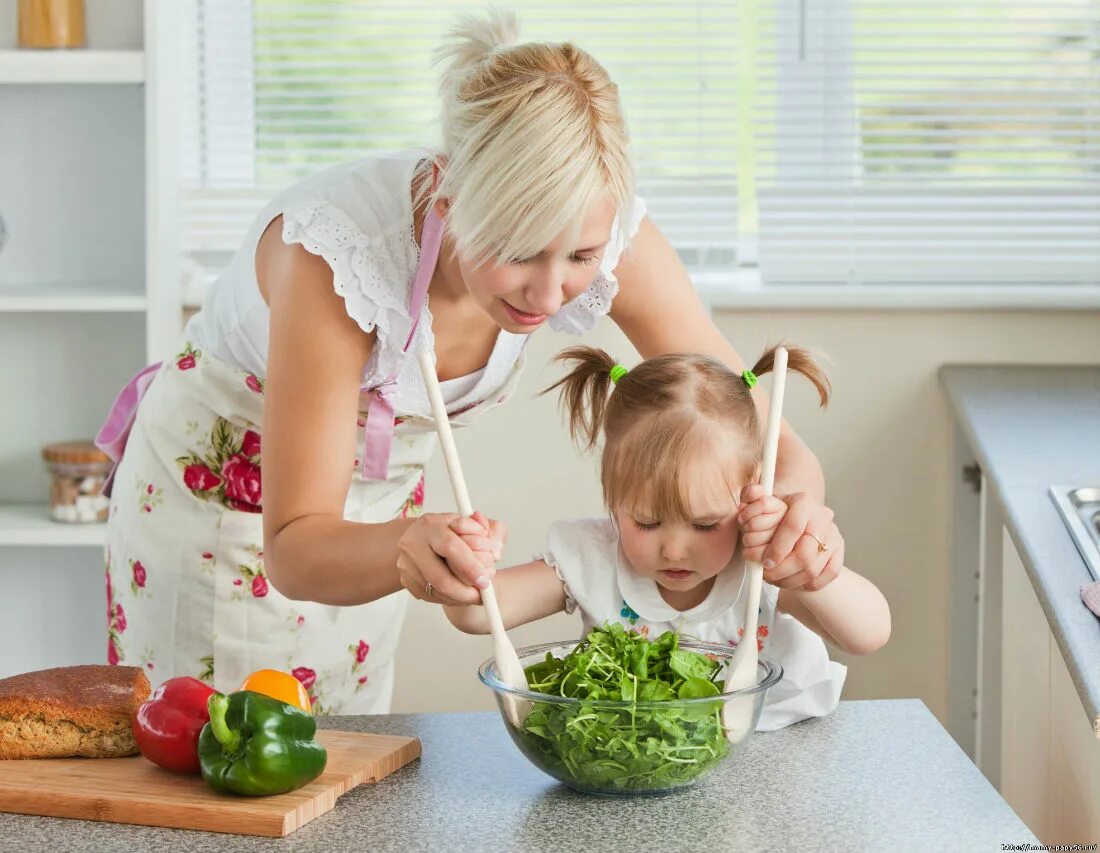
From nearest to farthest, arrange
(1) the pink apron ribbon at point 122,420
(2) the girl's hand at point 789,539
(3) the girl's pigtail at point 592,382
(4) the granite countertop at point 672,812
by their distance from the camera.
→ (4) the granite countertop at point 672,812, (2) the girl's hand at point 789,539, (3) the girl's pigtail at point 592,382, (1) the pink apron ribbon at point 122,420

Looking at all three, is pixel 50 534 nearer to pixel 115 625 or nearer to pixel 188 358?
pixel 115 625

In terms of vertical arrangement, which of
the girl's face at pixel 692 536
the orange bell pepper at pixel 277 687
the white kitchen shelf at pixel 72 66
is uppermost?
the white kitchen shelf at pixel 72 66

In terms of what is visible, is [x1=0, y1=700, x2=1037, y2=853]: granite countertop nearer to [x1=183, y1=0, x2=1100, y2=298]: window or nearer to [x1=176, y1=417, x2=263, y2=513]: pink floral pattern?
[x1=176, y1=417, x2=263, y2=513]: pink floral pattern

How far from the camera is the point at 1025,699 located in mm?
1768

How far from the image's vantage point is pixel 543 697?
1.00m

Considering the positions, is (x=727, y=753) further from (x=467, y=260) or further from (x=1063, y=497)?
(x=1063, y=497)

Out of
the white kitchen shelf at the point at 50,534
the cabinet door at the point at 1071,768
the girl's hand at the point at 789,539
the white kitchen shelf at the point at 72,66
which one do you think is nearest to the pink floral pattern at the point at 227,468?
the girl's hand at the point at 789,539

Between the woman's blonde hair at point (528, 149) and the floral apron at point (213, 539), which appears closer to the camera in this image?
the woman's blonde hair at point (528, 149)

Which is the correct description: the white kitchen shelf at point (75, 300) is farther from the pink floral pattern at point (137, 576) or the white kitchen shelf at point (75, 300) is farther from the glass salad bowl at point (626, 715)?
the glass salad bowl at point (626, 715)

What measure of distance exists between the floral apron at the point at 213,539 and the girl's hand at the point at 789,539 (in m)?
0.55

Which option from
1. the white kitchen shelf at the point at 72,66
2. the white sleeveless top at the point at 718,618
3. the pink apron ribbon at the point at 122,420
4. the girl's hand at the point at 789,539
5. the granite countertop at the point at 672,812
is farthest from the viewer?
the white kitchen shelf at the point at 72,66

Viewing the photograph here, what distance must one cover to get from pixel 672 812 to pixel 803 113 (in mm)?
1950

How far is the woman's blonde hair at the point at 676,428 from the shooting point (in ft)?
3.98

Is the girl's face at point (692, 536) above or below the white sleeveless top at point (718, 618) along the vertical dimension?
above
